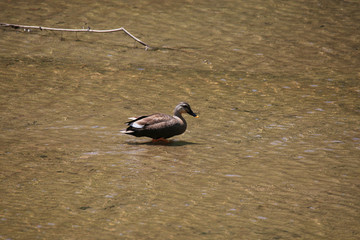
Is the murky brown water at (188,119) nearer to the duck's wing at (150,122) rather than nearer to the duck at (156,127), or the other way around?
the duck at (156,127)

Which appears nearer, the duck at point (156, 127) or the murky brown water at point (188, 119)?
the murky brown water at point (188, 119)

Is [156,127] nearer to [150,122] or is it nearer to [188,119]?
Result: [150,122]

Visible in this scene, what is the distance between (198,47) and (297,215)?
30.1 ft

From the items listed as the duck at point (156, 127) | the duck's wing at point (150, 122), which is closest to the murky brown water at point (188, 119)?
the duck at point (156, 127)

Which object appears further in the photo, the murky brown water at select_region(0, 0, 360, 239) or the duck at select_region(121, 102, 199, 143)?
the duck at select_region(121, 102, 199, 143)

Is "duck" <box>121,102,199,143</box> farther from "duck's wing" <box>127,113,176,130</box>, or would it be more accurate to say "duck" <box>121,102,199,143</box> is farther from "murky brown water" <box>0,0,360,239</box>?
"murky brown water" <box>0,0,360,239</box>

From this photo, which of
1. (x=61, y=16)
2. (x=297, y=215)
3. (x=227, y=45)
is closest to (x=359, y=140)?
(x=297, y=215)

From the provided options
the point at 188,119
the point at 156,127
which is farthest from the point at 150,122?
the point at 188,119

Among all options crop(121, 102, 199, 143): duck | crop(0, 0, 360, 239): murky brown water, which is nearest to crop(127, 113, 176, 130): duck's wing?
crop(121, 102, 199, 143): duck

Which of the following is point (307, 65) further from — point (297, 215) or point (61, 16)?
point (297, 215)

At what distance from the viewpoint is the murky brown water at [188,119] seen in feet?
21.0

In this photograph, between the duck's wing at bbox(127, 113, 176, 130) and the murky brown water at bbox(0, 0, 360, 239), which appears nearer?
the murky brown water at bbox(0, 0, 360, 239)

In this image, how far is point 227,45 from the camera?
599 inches

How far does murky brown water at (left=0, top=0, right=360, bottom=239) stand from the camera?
6.41 meters
